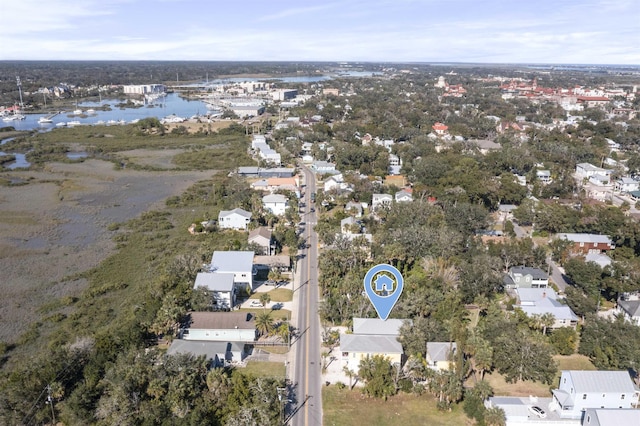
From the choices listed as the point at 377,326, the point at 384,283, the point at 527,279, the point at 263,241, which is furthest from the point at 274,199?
the point at 527,279

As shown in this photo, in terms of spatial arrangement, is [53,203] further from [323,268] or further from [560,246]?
[560,246]

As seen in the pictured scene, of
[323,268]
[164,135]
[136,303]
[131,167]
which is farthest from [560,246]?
[164,135]

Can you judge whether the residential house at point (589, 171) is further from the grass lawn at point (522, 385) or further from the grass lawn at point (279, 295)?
the grass lawn at point (279, 295)

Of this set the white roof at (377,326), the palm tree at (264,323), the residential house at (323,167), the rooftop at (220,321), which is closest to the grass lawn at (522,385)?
the white roof at (377,326)

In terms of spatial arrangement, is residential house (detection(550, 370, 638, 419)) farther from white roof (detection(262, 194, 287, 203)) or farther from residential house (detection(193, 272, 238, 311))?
white roof (detection(262, 194, 287, 203))

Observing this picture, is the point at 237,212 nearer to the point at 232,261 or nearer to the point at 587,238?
the point at 232,261

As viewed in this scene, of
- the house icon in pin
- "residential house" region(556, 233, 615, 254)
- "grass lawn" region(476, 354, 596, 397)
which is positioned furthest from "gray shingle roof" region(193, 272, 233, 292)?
"residential house" region(556, 233, 615, 254)
